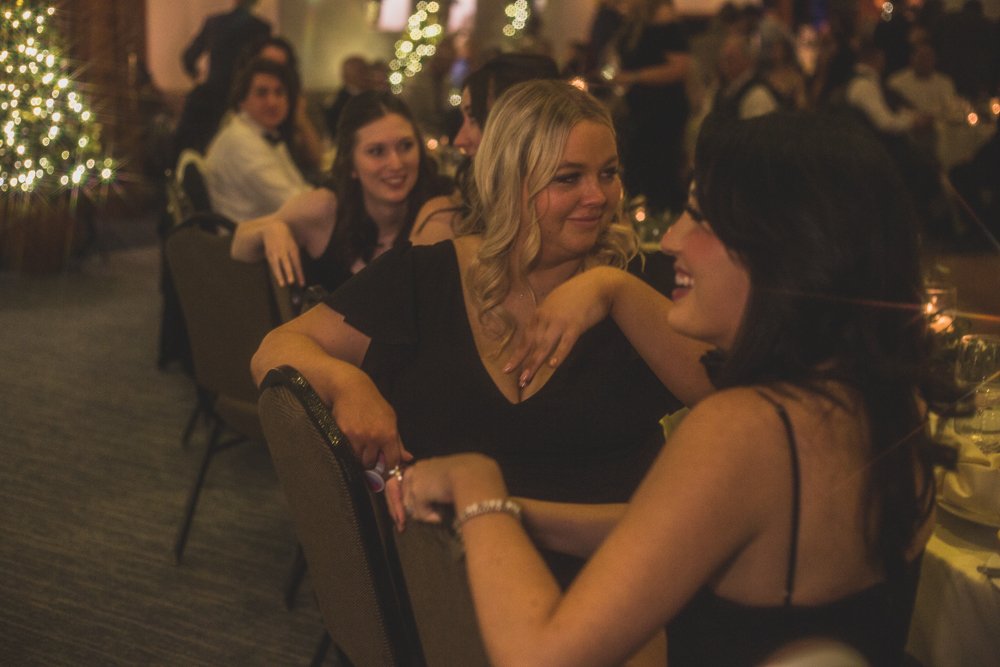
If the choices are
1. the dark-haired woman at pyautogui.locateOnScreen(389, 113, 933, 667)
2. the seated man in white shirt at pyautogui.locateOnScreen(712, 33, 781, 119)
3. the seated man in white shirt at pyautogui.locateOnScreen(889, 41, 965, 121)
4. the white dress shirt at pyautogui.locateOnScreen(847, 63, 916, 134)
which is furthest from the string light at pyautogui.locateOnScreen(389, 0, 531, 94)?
the dark-haired woman at pyautogui.locateOnScreen(389, 113, 933, 667)

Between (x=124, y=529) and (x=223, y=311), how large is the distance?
97 centimetres

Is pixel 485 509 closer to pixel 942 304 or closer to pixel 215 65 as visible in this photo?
pixel 942 304

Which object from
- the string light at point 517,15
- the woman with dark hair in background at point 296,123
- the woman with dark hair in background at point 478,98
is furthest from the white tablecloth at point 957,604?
the string light at point 517,15

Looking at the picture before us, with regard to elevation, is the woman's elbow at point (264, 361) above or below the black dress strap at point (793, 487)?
below

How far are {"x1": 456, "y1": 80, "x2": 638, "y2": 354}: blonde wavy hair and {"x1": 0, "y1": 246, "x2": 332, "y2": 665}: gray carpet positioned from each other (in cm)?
122

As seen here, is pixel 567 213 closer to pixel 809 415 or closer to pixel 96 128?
pixel 809 415

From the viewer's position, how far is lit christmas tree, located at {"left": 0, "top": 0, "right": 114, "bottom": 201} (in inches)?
161

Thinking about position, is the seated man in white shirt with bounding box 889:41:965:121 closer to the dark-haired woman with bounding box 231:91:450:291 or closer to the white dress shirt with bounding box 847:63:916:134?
the white dress shirt with bounding box 847:63:916:134

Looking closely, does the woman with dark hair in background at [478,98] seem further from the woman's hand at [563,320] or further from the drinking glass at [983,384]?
the drinking glass at [983,384]

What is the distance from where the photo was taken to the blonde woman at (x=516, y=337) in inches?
73.6

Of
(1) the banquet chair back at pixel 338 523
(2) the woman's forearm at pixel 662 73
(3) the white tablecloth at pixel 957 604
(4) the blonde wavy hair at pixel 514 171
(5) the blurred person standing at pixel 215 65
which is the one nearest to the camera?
(1) the banquet chair back at pixel 338 523

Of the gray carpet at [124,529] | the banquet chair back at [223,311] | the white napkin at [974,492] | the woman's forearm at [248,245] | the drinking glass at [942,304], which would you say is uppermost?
the drinking glass at [942,304]

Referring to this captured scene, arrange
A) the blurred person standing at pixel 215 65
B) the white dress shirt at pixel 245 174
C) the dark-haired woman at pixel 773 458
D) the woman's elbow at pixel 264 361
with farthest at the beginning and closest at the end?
the blurred person standing at pixel 215 65 < the white dress shirt at pixel 245 174 < the woman's elbow at pixel 264 361 < the dark-haired woman at pixel 773 458

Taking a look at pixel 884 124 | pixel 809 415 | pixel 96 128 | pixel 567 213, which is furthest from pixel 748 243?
pixel 884 124
